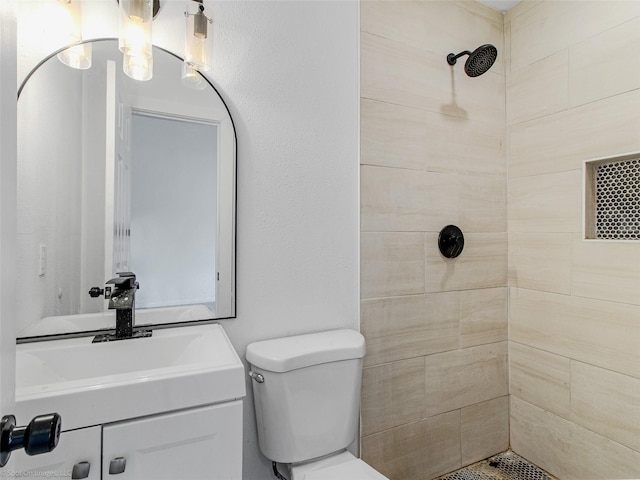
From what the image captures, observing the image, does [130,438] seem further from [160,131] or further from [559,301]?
[559,301]

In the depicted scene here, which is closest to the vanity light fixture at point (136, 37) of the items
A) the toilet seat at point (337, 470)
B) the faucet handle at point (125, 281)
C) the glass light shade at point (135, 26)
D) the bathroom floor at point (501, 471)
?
the glass light shade at point (135, 26)

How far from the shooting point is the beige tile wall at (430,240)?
1.58 m

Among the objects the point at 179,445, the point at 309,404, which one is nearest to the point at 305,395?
the point at 309,404

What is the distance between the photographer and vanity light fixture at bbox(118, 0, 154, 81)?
42.8 inches

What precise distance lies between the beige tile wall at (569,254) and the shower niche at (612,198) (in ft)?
0.12

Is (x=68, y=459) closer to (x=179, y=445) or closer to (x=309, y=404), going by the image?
(x=179, y=445)

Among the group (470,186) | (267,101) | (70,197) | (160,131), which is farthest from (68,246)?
(470,186)

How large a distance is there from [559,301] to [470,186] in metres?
0.67

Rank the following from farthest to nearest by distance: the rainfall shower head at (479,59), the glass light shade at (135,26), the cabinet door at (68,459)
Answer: the rainfall shower head at (479,59) < the glass light shade at (135,26) < the cabinet door at (68,459)

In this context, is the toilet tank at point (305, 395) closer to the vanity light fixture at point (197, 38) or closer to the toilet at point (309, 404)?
the toilet at point (309, 404)

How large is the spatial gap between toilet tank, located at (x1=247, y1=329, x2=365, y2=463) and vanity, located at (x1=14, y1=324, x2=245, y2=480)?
10.1 inches

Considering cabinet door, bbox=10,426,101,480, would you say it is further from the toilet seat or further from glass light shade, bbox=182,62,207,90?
glass light shade, bbox=182,62,207,90

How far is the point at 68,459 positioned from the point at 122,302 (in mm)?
452

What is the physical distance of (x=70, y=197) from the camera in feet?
3.74
